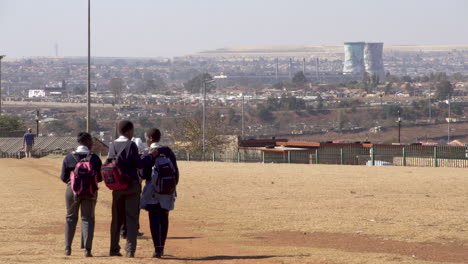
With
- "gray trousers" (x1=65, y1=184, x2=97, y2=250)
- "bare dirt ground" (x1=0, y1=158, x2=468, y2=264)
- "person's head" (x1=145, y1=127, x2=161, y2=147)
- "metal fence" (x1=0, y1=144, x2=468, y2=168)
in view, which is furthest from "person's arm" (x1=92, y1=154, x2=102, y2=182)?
"metal fence" (x1=0, y1=144, x2=468, y2=168)

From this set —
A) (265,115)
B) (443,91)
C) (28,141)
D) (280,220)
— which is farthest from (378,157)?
(443,91)

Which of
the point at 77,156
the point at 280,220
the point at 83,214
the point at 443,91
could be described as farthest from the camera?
the point at 443,91

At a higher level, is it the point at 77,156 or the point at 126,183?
the point at 77,156

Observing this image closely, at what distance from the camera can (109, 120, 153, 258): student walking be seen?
40.8 feet

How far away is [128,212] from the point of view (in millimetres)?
12742

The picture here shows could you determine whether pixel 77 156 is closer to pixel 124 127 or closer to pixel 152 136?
pixel 124 127

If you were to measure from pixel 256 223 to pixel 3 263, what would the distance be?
687cm

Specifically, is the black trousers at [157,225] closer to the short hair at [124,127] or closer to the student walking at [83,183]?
the student walking at [83,183]

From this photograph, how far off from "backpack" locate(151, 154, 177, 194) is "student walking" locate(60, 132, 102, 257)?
779mm

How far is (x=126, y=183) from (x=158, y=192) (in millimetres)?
431

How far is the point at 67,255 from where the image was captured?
1289 centimetres

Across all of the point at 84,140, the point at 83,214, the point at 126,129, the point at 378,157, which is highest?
the point at 126,129

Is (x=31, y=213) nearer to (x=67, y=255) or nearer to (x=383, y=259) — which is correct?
(x=67, y=255)

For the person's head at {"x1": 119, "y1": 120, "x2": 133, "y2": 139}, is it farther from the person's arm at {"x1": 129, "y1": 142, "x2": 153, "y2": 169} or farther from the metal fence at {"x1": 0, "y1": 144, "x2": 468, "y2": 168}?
the metal fence at {"x1": 0, "y1": 144, "x2": 468, "y2": 168}
